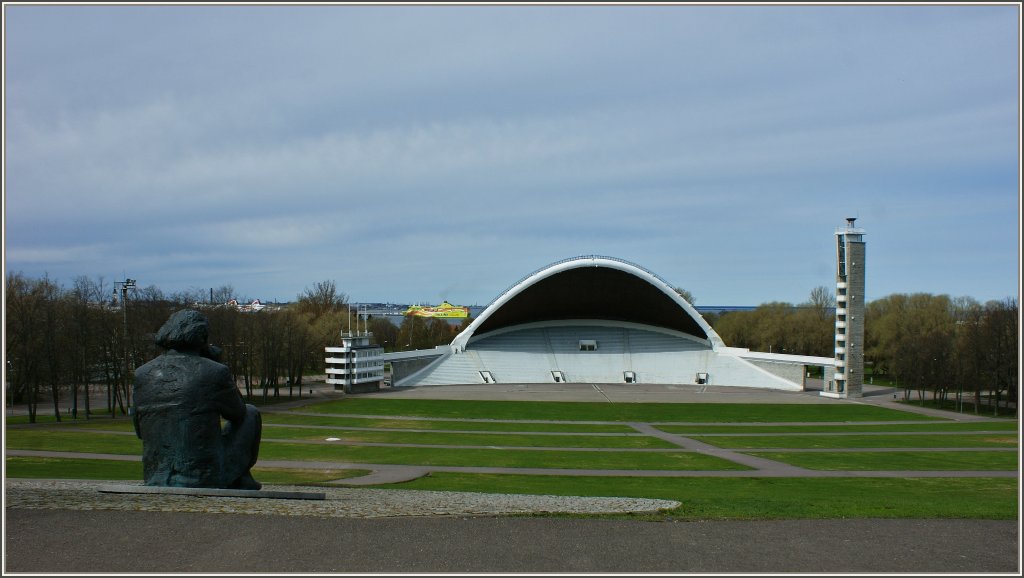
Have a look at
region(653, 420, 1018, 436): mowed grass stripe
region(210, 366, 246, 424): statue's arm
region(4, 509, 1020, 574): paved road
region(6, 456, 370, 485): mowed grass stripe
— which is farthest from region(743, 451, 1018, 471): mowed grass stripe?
region(210, 366, 246, 424): statue's arm

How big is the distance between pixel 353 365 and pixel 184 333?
1876 inches

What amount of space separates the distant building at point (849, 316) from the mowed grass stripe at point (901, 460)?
88.3 ft

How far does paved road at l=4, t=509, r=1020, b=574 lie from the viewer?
9.02 meters

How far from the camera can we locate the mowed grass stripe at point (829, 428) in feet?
125

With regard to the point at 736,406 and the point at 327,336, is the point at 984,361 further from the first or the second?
the point at 327,336

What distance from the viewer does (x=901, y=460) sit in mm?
27922

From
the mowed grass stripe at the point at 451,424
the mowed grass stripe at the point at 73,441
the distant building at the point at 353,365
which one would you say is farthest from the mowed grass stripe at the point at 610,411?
the mowed grass stripe at the point at 73,441

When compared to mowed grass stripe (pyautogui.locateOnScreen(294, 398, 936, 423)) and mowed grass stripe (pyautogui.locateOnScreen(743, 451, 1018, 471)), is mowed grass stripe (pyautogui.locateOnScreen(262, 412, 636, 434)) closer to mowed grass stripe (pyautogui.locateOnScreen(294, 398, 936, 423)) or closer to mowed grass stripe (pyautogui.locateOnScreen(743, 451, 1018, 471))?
mowed grass stripe (pyautogui.locateOnScreen(294, 398, 936, 423))

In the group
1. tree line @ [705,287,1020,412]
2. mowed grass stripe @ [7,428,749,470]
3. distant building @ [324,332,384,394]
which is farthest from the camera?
distant building @ [324,332,384,394]

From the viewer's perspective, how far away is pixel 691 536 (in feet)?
35.6

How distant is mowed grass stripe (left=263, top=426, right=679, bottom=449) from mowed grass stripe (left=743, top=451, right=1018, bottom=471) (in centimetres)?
554

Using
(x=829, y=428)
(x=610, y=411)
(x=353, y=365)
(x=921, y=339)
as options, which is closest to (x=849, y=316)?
(x=921, y=339)

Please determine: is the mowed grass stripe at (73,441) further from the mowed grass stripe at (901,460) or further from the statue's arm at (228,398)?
the mowed grass stripe at (901,460)

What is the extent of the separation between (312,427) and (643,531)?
29.6 m
